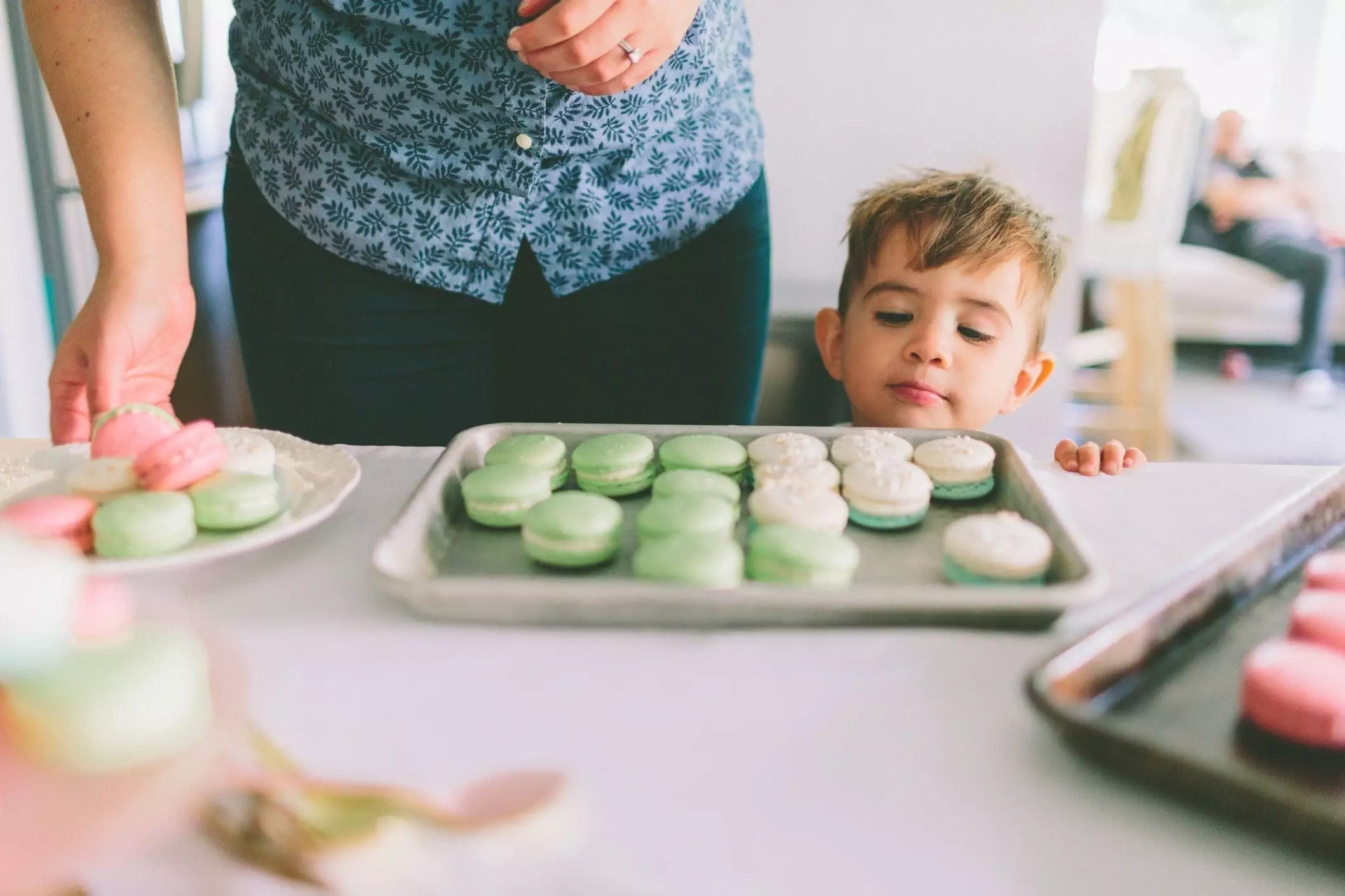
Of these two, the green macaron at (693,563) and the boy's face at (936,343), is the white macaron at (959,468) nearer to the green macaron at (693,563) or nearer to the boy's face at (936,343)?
the green macaron at (693,563)

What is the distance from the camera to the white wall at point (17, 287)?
1.93m

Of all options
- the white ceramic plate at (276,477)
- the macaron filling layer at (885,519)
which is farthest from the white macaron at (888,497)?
the white ceramic plate at (276,477)

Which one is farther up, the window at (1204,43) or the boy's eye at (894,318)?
the window at (1204,43)

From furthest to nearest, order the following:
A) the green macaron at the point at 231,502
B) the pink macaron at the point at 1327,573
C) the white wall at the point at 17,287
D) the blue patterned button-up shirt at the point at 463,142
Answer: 1. the white wall at the point at 17,287
2. the blue patterned button-up shirt at the point at 463,142
3. the green macaron at the point at 231,502
4. the pink macaron at the point at 1327,573

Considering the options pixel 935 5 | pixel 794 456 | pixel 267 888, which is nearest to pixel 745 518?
pixel 794 456

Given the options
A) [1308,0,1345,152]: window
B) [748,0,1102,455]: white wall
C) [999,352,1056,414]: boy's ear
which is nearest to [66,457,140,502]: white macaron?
[999,352,1056,414]: boy's ear

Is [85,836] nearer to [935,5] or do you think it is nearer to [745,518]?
[745,518]

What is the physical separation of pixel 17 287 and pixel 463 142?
155cm

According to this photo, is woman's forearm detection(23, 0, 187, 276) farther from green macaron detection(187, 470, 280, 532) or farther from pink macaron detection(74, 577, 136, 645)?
pink macaron detection(74, 577, 136, 645)

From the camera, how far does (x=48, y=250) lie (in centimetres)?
205

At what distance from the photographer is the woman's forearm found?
80cm

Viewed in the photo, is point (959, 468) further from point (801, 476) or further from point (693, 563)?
point (693, 563)

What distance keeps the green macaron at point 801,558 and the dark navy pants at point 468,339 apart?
1.62 ft

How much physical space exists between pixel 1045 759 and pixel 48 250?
227 cm
